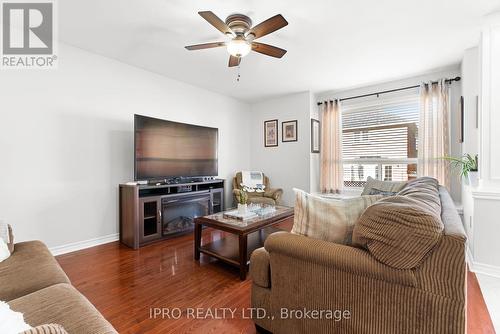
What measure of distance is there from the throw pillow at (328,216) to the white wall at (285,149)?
313 centimetres

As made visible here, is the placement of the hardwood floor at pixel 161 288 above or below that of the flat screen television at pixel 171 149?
below

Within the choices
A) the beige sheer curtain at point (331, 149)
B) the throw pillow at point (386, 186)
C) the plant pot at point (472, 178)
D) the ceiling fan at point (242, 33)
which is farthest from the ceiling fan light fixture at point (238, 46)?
the plant pot at point (472, 178)

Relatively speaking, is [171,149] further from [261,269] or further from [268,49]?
[261,269]

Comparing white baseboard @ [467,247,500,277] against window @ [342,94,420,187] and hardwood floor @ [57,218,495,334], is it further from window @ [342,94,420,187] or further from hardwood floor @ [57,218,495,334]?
window @ [342,94,420,187]

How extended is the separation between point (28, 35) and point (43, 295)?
A: 287cm

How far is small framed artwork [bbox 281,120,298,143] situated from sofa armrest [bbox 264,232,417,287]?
3.48m

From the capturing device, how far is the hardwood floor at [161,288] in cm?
154

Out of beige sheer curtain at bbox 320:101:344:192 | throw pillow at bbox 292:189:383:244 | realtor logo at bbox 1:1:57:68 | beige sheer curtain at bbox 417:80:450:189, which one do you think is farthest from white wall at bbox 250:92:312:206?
realtor logo at bbox 1:1:57:68

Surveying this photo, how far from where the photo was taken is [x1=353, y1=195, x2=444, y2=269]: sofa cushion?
95 cm

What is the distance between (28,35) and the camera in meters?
2.47

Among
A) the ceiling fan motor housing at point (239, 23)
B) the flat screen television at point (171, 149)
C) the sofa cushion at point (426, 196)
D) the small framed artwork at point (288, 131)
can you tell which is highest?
the ceiling fan motor housing at point (239, 23)

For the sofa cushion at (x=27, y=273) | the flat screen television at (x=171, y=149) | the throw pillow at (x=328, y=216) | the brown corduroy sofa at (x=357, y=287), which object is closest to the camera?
the brown corduroy sofa at (x=357, y=287)

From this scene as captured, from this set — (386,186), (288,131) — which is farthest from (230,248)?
(288,131)

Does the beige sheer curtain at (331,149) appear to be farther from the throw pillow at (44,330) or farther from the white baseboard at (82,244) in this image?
the throw pillow at (44,330)
